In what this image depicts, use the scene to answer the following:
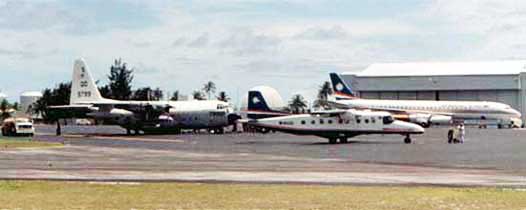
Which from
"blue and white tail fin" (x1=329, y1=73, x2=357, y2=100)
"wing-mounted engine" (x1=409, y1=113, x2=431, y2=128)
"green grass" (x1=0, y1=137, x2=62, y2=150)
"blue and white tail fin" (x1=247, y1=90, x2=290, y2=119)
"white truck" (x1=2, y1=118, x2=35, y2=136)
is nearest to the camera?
"green grass" (x1=0, y1=137, x2=62, y2=150)

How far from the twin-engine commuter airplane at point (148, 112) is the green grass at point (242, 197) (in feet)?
214

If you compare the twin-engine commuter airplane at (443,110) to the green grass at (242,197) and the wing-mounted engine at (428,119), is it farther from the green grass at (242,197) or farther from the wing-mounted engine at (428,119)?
the green grass at (242,197)

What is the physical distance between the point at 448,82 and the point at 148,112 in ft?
208

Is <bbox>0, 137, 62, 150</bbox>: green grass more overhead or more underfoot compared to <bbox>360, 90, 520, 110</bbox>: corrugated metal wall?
more underfoot

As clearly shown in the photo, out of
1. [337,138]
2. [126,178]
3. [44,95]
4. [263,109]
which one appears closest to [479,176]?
[126,178]

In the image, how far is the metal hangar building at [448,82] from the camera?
136m

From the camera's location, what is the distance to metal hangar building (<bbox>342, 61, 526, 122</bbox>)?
136000mm

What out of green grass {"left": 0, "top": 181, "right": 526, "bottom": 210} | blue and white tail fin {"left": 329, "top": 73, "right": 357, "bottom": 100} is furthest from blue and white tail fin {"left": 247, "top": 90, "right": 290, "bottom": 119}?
green grass {"left": 0, "top": 181, "right": 526, "bottom": 210}

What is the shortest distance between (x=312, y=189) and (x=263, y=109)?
5848 centimetres

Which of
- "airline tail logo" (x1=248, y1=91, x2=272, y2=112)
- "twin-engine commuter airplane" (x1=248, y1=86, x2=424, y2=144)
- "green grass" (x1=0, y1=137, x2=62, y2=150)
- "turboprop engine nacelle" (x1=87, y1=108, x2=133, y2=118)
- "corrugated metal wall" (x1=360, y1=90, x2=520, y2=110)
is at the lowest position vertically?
"green grass" (x1=0, y1=137, x2=62, y2=150)

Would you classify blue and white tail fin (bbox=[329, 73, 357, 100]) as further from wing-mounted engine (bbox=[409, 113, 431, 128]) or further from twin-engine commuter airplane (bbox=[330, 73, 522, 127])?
wing-mounted engine (bbox=[409, 113, 431, 128])

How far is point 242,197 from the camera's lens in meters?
19.6

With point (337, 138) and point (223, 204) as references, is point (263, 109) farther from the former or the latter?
point (223, 204)

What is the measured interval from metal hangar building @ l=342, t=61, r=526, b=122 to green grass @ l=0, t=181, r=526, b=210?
11650cm
